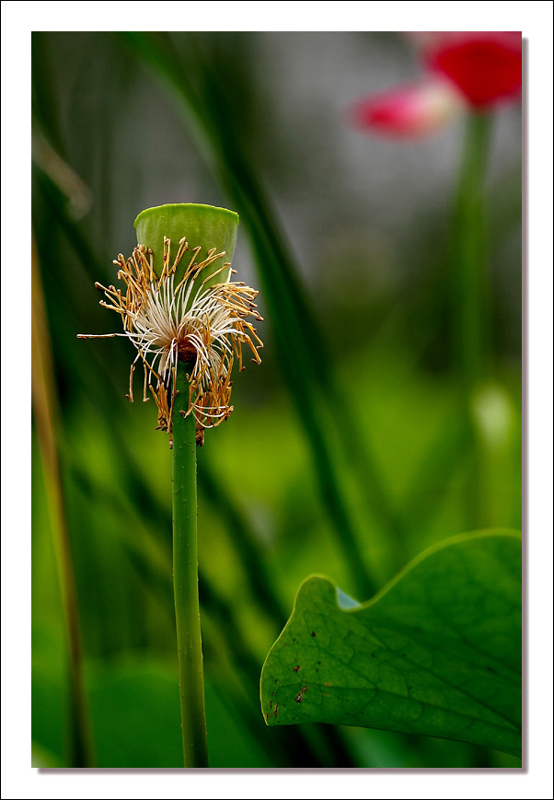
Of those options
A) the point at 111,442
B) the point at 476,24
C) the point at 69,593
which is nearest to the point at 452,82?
the point at 476,24

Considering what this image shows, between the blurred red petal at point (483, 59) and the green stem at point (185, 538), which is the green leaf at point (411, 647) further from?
the blurred red petal at point (483, 59)

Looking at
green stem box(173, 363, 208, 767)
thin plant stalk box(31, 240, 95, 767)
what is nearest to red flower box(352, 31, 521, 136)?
thin plant stalk box(31, 240, 95, 767)

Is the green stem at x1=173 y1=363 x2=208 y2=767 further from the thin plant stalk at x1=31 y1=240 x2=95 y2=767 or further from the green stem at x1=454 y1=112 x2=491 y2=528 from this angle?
the green stem at x1=454 y1=112 x2=491 y2=528

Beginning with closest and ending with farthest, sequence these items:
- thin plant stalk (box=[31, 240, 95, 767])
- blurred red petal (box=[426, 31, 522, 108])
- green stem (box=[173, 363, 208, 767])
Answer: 1. green stem (box=[173, 363, 208, 767])
2. thin plant stalk (box=[31, 240, 95, 767])
3. blurred red petal (box=[426, 31, 522, 108])

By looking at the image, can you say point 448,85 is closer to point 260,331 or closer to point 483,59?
point 483,59

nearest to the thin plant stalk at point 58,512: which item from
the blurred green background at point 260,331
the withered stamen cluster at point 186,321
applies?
the blurred green background at point 260,331

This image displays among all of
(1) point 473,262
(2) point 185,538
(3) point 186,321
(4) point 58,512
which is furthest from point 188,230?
(1) point 473,262

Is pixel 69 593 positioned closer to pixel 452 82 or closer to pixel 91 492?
pixel 91 492
